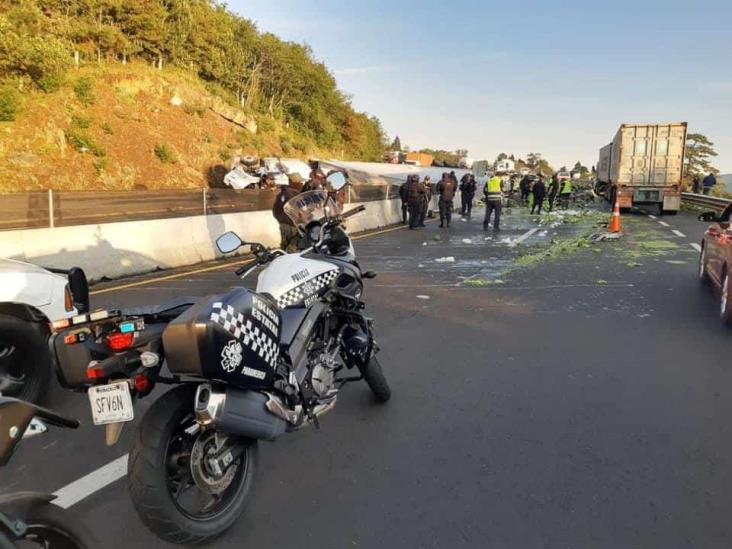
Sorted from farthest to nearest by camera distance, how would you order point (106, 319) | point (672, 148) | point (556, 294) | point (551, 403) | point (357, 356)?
1. point (672, 148)
2. point (556, 294)
3. point (551, 403)
4. point (357, 356)
5. point (106, 319)

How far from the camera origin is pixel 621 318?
695 cm

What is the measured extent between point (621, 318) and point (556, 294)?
1529 millimetres

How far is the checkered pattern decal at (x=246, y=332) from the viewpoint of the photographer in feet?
8.35

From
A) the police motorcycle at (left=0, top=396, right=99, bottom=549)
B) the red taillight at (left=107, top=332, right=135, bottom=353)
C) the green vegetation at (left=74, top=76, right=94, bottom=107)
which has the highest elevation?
the green vegetation at (left=74, top=76, right=94, bottom=107)

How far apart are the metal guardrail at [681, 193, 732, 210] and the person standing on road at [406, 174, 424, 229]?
12273mm

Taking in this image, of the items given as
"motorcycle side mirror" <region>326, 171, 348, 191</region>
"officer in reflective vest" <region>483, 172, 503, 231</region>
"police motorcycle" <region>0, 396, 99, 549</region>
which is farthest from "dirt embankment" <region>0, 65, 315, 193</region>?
"police motorcycle" <region>0, 396, 99, 549</region>

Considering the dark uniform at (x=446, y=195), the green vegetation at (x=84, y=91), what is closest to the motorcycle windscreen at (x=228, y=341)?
the dark uniform at (x=446, y=195)

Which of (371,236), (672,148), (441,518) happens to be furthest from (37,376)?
(672,148)

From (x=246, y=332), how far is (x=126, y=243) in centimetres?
866

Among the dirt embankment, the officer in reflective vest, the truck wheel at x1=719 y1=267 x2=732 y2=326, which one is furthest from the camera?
the dirt embankment

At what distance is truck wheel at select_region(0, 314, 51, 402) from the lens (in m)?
4.07

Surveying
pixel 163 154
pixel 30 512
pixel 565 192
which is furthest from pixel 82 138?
pixel 30 512

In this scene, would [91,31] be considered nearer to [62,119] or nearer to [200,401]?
[62,119]

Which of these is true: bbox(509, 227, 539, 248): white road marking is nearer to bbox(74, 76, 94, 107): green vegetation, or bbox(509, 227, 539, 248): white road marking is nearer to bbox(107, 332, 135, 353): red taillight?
bbox(107, 332, 135, 353): red taillight
